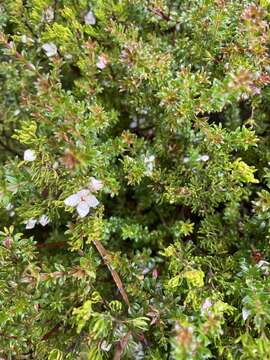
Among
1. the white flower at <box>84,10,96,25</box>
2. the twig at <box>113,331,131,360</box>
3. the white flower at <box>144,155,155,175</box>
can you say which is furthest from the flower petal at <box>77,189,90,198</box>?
the white flower at <box>84,10,96,25</box>

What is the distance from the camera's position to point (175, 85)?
1.30 metres

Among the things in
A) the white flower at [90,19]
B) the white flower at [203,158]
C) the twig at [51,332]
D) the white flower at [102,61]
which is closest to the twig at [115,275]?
the twig at [51,332]

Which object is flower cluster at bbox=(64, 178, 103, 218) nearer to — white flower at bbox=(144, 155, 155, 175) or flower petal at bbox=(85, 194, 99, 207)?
flower petal at bbox=(85, 194, 99, 207)

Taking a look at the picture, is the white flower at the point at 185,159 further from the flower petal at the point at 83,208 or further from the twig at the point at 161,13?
the twig at the point at 161,13

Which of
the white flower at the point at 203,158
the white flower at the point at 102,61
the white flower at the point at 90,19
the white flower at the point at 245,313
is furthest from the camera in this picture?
the white flower at the point at 90,19

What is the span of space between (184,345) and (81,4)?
1071 millimetres

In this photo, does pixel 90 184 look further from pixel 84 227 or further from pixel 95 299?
pixel 95 299

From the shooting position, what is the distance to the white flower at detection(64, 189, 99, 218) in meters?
1.20

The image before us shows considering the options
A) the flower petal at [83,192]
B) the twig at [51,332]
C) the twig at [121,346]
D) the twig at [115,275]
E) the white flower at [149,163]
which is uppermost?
the flower petal at [83,192]

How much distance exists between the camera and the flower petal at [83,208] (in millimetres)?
1228

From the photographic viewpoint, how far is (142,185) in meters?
1.54

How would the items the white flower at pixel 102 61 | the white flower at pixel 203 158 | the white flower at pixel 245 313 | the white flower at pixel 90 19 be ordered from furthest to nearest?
the white flower at pixel 90 19, the white flower at pixel 102 61, the white flower at pixel 203 158, the white flower at pixel 245 313

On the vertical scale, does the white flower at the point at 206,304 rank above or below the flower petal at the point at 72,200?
below

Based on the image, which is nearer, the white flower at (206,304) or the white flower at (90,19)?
the white flower at (206,304)
